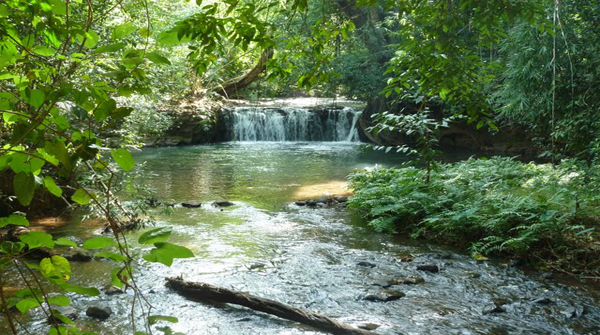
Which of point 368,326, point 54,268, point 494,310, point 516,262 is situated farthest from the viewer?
point 516,262

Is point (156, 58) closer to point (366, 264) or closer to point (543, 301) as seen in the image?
point (543, 301)

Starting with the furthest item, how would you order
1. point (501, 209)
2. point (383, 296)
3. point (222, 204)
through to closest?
point (222, 204), point (501, 209), point (383, 296)

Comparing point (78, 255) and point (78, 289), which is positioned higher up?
point (78, 289)

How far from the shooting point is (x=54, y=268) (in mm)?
1526

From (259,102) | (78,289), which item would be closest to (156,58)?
(78,289)

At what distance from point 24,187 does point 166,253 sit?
1.35 ft

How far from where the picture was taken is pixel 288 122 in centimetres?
2312

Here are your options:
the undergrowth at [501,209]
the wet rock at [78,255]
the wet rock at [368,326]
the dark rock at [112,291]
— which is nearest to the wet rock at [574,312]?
the undergrowth at [501,209]

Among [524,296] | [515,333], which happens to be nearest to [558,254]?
[524,296]

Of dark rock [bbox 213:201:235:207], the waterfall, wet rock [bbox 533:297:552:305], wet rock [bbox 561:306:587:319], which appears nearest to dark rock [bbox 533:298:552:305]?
wet rock [bbox 533:297:552:305]

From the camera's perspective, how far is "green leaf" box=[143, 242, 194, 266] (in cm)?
125

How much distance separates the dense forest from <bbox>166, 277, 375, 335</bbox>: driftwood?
1.46 feet

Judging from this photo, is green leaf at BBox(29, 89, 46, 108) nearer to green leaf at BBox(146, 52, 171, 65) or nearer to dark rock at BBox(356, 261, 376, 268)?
green leaf at BBox(146, 52, 171, 65)

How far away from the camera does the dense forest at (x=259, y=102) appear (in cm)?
141
